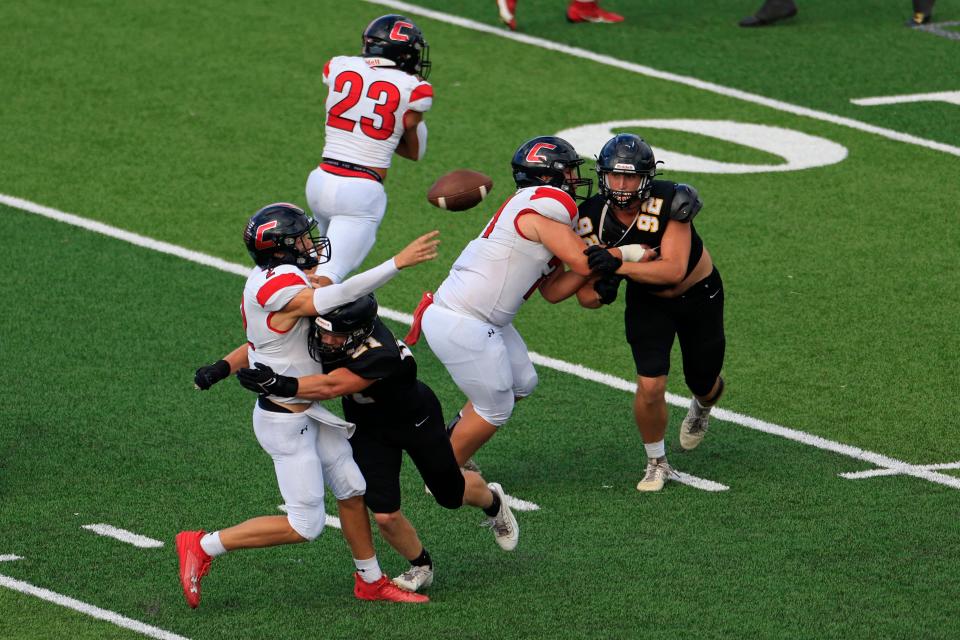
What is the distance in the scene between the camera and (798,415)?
8805mm

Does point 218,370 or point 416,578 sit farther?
point 416,578

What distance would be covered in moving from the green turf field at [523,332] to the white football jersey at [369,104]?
1224 mm

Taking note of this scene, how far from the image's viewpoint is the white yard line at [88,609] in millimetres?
6340

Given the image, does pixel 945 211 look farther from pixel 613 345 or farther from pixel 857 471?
pixel 857 471

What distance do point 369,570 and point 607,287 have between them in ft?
5.89

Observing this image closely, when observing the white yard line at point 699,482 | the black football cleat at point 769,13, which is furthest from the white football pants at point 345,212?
the black football cleat at point 769,13

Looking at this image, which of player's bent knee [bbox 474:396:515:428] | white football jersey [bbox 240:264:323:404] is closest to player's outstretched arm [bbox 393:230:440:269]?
white football jersey [bbox 240:264:323:404]

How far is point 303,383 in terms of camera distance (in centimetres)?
634

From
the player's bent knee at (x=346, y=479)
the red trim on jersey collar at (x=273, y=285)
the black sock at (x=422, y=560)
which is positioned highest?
the red trim on jersey collar at (x=273, y=285)

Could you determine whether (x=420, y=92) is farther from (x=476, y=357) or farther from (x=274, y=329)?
A: (x=274, y=329)

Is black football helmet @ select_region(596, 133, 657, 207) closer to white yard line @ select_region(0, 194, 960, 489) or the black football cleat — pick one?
white yard line @ select_region(0, 194, 960, 489)

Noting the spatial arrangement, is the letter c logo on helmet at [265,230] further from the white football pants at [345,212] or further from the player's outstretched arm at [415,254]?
the white football pants at [345,212]

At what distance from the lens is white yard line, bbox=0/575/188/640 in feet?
20.8

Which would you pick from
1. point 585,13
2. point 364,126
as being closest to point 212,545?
point 364,126
